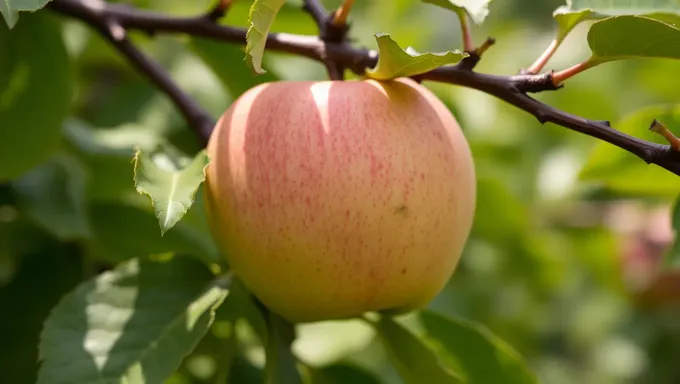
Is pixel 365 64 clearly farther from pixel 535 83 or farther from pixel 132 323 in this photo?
pixel 132 323

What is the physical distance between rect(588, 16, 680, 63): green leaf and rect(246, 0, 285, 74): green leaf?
0.87 ft

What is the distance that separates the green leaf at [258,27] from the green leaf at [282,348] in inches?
10.8

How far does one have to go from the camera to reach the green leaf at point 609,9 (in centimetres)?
64

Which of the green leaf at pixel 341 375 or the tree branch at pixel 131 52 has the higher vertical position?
the tree branch at pixel 131 52

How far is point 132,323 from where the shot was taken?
2.52 ft

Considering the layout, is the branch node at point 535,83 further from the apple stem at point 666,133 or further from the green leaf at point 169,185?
the green leaf at point 169,185

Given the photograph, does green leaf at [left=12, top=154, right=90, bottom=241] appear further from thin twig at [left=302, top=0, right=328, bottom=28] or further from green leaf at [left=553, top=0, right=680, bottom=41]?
green leaf at [left=553, top=0, right=680, bottom=41]

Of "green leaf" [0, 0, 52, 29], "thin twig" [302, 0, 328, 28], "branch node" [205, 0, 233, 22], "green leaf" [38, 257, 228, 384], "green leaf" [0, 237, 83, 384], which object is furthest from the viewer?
"green leaf" [0, 237, 83, 384]


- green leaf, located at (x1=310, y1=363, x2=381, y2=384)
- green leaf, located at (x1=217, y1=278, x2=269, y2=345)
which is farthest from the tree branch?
green leaf, located at (x1=310, y1=363, x2=381, y2=384)

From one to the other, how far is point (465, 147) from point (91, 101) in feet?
3.36

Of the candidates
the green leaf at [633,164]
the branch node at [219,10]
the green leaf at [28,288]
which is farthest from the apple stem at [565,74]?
the green leaf at [28,288]

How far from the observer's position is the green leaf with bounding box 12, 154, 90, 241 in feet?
3.26

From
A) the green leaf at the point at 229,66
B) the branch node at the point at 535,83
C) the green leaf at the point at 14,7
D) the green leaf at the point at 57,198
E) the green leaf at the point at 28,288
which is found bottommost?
the green leaf at the point at 28,288

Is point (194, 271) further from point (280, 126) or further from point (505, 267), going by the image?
point (505, 267)
